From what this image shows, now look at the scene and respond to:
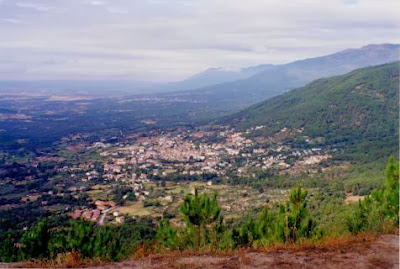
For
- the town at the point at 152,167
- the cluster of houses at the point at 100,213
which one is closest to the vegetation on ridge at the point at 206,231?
the cluster of houses at the point at 100,213

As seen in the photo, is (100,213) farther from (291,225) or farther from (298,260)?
(298,260)

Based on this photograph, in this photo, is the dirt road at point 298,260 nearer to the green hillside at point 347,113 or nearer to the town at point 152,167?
the town at point 152,167

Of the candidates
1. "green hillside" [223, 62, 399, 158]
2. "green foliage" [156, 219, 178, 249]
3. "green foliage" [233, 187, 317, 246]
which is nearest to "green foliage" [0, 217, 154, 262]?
"green foliage" [156, 219, 178, 249]

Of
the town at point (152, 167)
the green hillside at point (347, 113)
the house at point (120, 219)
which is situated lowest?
the town at point (152, 167)

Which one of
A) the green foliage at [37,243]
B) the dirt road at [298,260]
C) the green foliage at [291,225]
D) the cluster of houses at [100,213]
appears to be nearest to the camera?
the dirt road at [298,260]

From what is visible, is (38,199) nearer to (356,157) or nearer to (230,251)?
(230,251)

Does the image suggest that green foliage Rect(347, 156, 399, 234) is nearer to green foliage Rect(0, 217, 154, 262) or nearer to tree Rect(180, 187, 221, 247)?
tree Rect(180, 187, 221, 247)
